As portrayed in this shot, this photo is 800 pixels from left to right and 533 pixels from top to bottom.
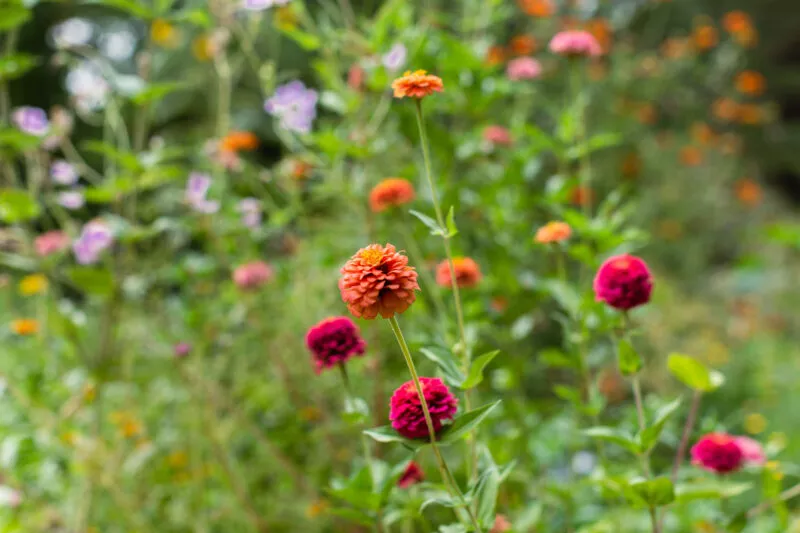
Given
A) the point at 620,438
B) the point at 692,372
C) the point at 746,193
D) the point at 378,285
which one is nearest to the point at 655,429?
the point at 620,438

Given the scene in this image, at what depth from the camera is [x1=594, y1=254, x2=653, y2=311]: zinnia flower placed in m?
0.71

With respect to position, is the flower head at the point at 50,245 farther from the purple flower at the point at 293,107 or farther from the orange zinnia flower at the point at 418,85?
the orange zinnia flower at the point at 418,85

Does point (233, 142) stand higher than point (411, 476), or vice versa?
point (233, 142)

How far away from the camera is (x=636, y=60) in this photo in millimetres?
2855

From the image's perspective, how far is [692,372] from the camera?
2.68 feet

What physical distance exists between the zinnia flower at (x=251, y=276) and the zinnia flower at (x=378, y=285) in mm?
730

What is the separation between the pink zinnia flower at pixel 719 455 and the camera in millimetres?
853

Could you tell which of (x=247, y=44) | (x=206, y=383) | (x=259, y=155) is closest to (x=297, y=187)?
(x=247, y=44)

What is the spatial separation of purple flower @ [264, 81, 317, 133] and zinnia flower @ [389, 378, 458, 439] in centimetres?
67

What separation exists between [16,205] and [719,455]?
3.58 ft

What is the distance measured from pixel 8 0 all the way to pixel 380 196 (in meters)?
0.67

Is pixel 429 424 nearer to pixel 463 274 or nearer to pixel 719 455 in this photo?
pixel 463 274

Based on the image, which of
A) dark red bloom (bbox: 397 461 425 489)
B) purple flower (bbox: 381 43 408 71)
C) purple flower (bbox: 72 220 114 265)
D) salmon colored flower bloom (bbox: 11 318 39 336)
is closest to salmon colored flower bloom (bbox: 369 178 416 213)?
purple flower (bbox: 381 43 408 71)

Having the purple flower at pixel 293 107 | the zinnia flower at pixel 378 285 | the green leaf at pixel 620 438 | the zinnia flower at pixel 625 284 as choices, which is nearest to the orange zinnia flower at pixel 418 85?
the zinnia flower at pixel 378 285
